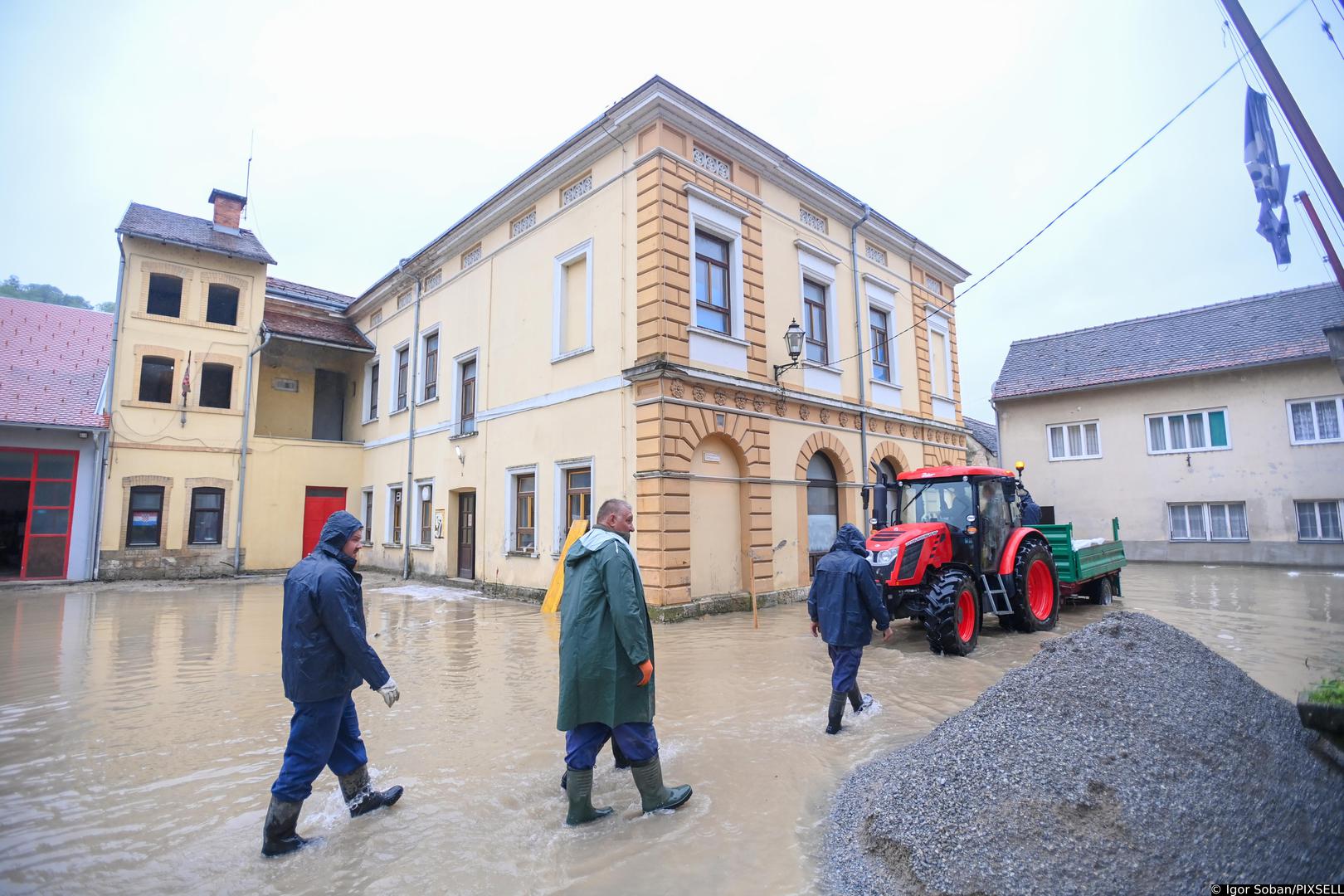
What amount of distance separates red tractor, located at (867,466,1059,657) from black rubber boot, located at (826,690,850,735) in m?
2.66

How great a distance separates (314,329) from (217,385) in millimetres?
3257

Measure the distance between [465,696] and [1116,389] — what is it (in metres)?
22.6

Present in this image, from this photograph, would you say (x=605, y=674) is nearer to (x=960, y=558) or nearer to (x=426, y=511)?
(x=960, y=558)

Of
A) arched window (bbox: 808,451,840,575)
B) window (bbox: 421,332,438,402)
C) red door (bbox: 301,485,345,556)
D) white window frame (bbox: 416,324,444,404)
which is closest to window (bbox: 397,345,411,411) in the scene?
white window frame (bbox: 416,324,444,404)

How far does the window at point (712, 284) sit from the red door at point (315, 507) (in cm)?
1435

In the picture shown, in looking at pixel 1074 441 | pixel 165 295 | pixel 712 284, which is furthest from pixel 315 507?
pixel 1074 441

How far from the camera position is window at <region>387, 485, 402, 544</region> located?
19.5 meters

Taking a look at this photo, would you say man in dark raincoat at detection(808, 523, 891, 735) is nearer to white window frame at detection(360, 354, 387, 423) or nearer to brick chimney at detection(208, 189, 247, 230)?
white window frame at detection(360, 354, 387, 423)

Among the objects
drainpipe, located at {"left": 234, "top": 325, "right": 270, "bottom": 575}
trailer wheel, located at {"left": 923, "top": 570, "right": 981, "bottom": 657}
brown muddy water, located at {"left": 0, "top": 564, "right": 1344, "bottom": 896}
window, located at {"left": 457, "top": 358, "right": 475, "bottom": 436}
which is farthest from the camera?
drainpipe, located at {"left": 234, "top": 325, "right": 270, "bottom": 575}

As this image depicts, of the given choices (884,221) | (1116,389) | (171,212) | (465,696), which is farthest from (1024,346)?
(171,212)

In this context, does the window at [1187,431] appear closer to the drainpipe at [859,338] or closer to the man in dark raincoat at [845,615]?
the drainpipe at [859,338]

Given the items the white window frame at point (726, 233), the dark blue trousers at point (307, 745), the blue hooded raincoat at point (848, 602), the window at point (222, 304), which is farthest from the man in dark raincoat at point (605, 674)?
the window at point (222, 304)

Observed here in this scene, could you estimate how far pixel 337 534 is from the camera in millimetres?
3744

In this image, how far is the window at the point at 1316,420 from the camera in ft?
58.6
